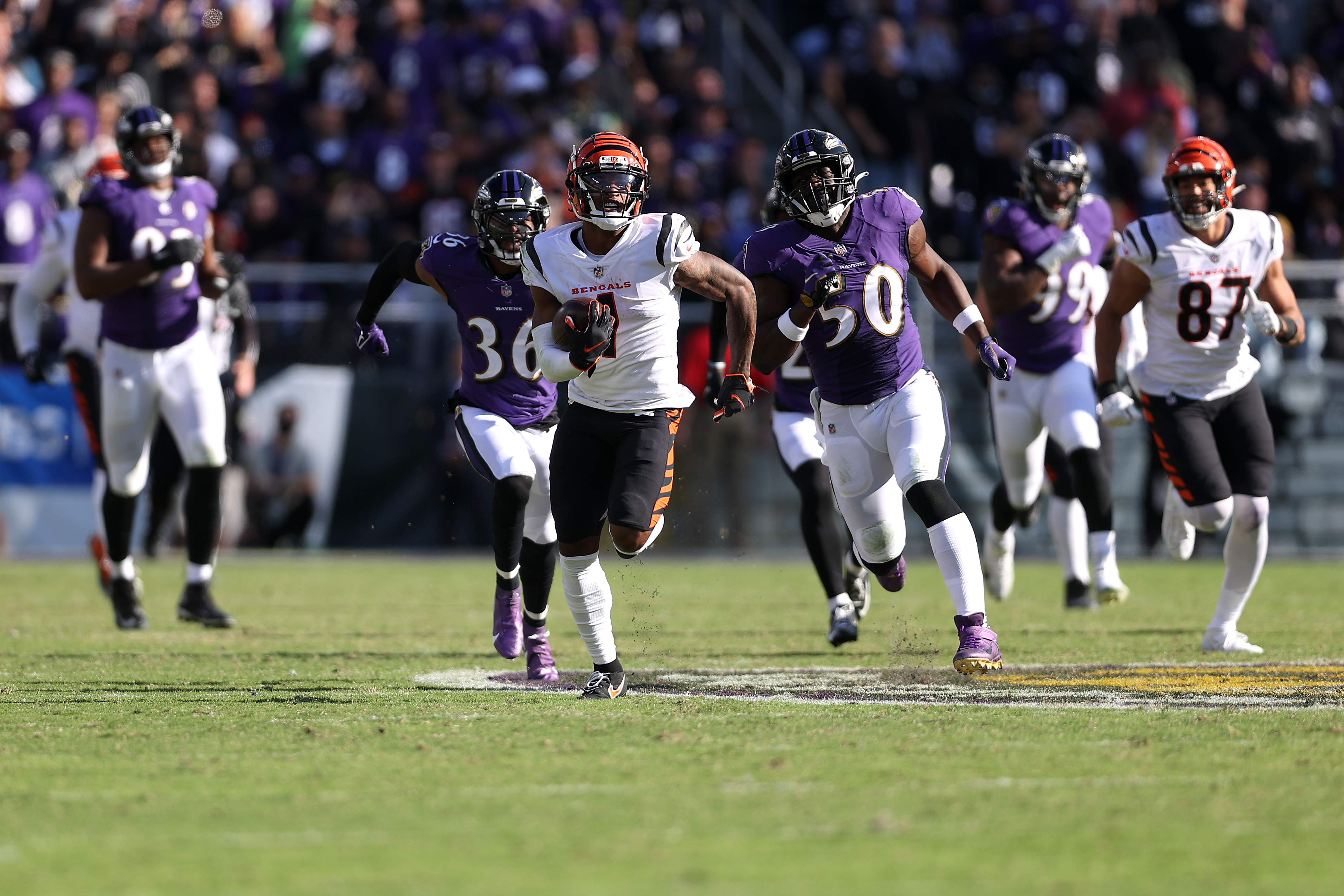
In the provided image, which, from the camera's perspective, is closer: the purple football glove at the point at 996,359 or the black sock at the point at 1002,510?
the purple football glove at the point at 996,359

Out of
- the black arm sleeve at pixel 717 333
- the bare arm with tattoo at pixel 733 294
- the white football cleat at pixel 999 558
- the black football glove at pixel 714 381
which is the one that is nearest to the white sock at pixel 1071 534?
the white football cleat at pixel 999 558

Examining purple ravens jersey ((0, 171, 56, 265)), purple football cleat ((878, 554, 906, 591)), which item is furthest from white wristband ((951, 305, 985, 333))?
purple ravens jersey ((0, 171, 56, 265))

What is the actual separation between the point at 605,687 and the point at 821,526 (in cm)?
225

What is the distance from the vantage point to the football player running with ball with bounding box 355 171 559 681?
22.9 feet

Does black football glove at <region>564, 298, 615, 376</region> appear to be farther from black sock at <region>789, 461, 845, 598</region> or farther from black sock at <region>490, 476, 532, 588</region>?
black sock at <region>789, 461, 845, 598</region>

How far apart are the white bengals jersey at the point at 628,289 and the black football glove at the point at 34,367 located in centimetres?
439

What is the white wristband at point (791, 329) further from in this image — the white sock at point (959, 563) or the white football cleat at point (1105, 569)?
the white football cleat at point (1105, 569)

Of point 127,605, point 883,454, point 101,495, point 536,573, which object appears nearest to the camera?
point 883,454

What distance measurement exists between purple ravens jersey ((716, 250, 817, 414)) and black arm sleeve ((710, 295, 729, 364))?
894 millimetres

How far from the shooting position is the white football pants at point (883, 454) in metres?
6.26

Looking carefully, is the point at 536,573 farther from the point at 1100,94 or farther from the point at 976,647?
the point at 1100,94

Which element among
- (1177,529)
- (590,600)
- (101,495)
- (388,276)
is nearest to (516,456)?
(388,276)

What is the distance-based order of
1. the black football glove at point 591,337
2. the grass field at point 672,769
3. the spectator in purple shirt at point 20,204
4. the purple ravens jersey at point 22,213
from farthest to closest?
the purple ravens jersey at point 22,213, the spectator in purple shirt at point 20,204, the black football glove at point 591,337, the grass field at point 672,769

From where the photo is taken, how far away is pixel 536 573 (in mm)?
7012
